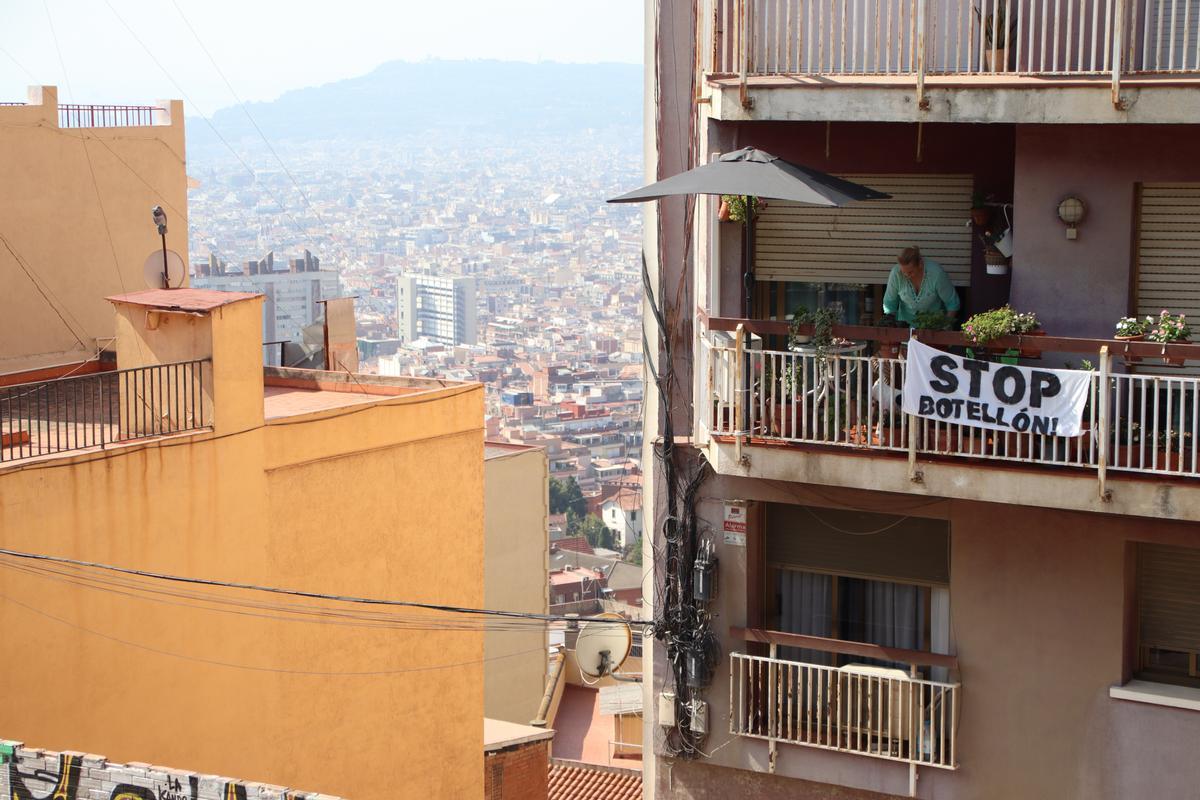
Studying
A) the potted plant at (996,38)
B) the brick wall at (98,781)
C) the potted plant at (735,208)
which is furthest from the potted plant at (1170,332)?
the brick wall at (98,781)

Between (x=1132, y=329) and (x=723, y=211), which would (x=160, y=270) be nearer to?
(x=723, y=211)

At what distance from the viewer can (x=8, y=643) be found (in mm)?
14836

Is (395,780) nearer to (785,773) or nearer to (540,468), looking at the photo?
(785,773)

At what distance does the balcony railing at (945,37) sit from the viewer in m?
12.7

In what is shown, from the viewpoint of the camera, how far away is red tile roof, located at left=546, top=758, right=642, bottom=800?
27.2 metres

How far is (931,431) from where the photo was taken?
13188 mm

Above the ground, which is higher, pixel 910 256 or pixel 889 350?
pixel 910 256

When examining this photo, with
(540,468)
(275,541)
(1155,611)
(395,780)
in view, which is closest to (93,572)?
(275,541)

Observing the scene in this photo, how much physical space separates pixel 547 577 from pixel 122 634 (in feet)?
86.0

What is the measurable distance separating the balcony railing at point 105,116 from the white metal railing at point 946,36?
1345cm

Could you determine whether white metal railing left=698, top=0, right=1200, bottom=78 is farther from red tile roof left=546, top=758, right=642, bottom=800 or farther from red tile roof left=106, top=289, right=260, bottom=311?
red tile roof left=546, top=758, right=642, bottom=800

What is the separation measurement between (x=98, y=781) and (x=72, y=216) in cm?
1282

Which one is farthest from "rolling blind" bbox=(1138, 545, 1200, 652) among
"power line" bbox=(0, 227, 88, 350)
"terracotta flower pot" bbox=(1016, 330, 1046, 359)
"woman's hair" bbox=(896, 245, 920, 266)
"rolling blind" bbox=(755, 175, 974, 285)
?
"power line" bbox=(0, 227, 88, 350)

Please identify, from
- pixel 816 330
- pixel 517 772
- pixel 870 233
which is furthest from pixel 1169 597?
pixel 517 772
